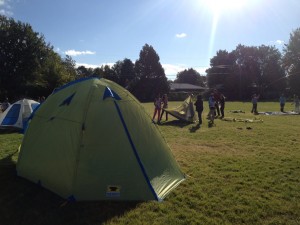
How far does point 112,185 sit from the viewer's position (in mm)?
5762

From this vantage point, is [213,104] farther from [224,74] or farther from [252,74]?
[224,74]

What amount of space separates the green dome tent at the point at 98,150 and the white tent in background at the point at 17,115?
31.2ft

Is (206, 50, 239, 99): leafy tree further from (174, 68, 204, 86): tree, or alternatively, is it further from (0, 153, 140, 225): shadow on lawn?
(0, 153, 140, 225): shadow on lawn

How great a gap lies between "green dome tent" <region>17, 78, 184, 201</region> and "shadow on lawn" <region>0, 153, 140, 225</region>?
169 millimetres

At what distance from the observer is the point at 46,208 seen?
18.2ft

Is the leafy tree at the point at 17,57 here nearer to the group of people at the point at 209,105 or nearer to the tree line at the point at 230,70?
the tree line at the point at 230,70

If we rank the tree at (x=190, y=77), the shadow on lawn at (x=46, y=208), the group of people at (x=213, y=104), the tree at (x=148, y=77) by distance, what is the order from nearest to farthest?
the shadow on lawn at (x=46, y=208), the group of people at (x=213, y=104), the tree at (x=148, y=77), the tree at (x=190, y=77)

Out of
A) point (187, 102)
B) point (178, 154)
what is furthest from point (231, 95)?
point (178, 154)

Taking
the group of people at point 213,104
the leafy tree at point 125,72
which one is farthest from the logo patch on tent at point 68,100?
the leafy tree at point 125,72

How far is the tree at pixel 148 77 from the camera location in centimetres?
7119

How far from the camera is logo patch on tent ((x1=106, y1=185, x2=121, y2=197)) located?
571 cm

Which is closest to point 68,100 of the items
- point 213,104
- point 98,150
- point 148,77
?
point 98,150

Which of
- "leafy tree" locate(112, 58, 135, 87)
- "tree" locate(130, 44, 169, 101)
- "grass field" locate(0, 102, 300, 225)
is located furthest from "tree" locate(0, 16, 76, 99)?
"leafy tree" locate(112, 58, 135, 87)

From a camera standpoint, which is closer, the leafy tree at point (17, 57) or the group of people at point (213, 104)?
the group of people at point (213, 104)
